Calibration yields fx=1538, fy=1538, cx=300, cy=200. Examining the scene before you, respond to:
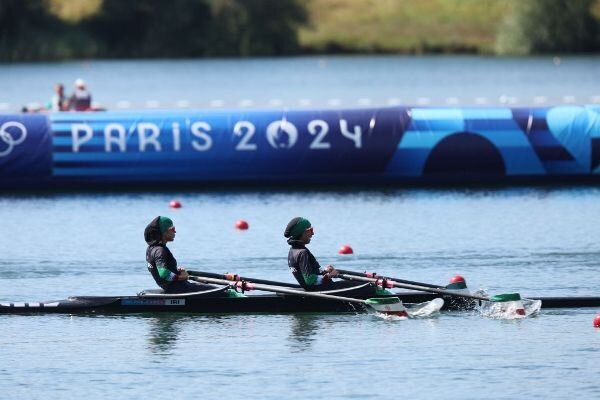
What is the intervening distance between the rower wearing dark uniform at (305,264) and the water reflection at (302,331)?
0.52 m

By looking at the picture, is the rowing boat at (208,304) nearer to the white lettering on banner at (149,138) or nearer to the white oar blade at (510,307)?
the white oar blade at (510,307)

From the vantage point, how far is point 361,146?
41531 millimetres

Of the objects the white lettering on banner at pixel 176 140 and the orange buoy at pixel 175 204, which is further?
the white lettering on banner at pixel 176 140

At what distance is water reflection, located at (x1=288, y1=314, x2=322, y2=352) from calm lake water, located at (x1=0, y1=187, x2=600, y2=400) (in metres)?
0.04

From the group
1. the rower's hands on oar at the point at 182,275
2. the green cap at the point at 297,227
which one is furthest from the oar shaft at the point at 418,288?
the rower's hands on oar at the point at 182,275

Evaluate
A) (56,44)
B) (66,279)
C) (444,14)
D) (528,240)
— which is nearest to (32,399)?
(66,279)

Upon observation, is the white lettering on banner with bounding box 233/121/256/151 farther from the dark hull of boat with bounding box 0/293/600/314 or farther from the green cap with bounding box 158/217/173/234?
the green cap with bounding box 158/217/173/234

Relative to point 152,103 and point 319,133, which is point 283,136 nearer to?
point 319,133

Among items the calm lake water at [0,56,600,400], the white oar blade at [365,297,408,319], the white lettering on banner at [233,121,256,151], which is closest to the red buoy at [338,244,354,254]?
the calm lake water at [0,56,600,400]

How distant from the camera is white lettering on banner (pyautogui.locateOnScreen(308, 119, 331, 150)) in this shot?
41562 millimetres

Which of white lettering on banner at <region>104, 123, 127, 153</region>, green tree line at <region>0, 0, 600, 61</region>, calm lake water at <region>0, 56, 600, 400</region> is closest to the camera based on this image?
calm lake water at <region>0, 56, 600, 400</region>

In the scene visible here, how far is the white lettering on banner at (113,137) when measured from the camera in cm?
4153

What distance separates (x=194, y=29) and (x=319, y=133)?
8404 cm

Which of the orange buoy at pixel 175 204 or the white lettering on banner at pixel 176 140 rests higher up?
the white lettering on banner at pixel 176 140
